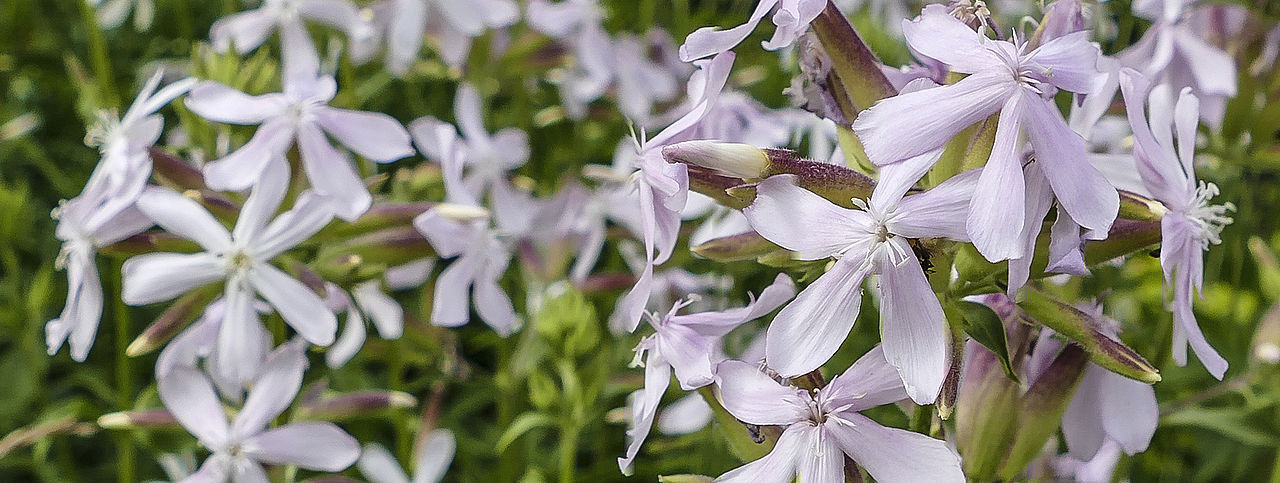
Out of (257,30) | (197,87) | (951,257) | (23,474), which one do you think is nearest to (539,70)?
(257,30)

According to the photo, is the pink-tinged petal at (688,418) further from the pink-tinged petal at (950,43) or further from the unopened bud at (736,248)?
the pink-tinged petal at (950,43)

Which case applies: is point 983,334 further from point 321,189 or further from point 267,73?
point 267,73

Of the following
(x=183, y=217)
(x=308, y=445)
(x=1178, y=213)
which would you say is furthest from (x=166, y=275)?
(x=1178, y=213)

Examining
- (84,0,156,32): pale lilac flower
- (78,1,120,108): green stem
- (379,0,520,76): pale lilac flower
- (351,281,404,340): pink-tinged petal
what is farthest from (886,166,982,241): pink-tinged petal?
(84,0,156,32): pale lilac flower

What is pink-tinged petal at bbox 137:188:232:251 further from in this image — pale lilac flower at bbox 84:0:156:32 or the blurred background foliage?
pale lilac flower at bbox 84:0:156:32

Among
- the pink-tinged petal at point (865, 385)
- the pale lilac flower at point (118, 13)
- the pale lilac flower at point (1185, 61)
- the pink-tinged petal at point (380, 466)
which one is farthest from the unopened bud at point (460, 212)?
the pale lilac flower at point (118, 13)

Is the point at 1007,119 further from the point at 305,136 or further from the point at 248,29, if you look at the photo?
the point at 248,29
